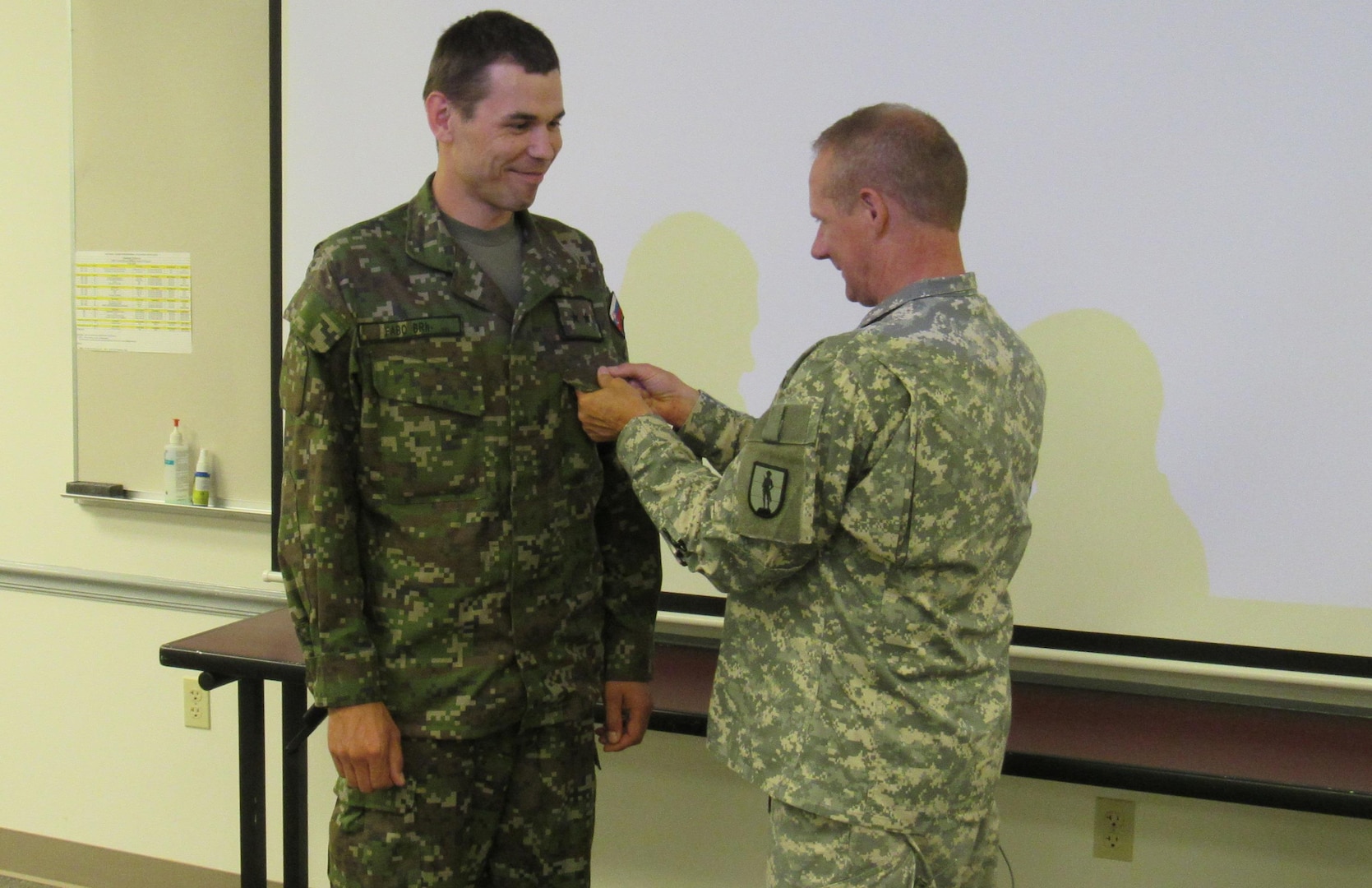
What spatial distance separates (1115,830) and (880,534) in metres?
1.21

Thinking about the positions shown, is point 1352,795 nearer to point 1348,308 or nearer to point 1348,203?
point 1348,308

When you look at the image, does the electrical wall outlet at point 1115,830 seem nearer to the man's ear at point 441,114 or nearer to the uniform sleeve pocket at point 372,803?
the uniform sleeve pocket at point 372,803

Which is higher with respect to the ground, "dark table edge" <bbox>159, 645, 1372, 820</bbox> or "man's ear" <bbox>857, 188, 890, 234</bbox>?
"man's ear" <bbox>857, 188, 890, 234</bbox>

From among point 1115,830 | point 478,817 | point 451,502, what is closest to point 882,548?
point 451,502

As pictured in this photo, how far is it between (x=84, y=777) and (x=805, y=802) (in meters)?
2.30

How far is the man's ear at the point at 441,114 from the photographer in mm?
1431

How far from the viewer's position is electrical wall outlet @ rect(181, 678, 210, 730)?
267cm

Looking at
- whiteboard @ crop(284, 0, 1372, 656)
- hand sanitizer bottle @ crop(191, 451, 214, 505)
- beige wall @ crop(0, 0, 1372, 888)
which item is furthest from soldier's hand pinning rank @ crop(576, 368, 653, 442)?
hand sanitizer bottle @ crop(191, 451, 214, 505)

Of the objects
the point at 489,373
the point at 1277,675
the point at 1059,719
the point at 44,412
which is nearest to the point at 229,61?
the point at 44,412

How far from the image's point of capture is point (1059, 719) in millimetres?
1878

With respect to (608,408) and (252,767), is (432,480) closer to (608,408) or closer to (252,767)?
(608,408)

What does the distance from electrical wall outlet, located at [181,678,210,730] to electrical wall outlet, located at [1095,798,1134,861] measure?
2.12 meters

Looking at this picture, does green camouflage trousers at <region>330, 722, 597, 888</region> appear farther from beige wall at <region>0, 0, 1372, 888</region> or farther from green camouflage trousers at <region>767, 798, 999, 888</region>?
beige wall at <region>0, 0, 1372, 888</region>

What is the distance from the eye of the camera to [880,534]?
1275 millimetres
